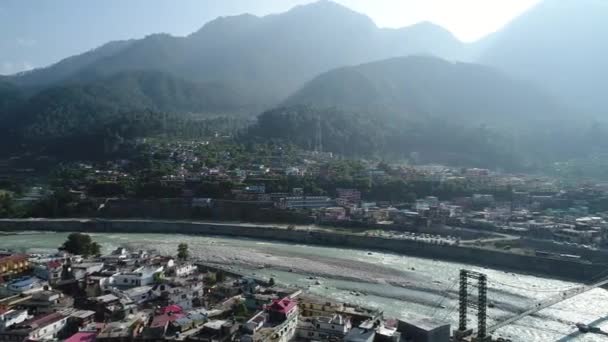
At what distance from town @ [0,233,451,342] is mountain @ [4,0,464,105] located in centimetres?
12582

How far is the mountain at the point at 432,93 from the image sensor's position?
9850 centimetres

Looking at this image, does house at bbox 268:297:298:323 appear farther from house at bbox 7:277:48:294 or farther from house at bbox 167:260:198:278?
house at bbox 7:277:48:294

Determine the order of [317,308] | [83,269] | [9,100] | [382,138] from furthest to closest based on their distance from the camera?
[9,100], [382,138], [83,269], [317,308]

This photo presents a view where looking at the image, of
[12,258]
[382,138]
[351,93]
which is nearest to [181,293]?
[12,258]

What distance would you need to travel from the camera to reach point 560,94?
114 meters

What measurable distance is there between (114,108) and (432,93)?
6438 cm

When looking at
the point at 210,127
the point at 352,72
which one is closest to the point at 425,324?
the point at 210,127

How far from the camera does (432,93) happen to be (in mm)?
107125

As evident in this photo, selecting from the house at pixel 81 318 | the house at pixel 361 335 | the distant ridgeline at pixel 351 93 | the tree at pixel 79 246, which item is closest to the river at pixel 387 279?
the tree at pixel 79 246

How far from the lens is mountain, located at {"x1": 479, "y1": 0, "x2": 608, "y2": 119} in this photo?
11462 cm

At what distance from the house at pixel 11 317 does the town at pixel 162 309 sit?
1.0 inches

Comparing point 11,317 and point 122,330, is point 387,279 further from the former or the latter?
point 11,317

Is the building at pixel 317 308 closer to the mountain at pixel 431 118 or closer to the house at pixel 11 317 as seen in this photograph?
the house at pixel 11 317

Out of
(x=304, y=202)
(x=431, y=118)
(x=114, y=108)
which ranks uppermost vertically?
(x=114, y=108)
